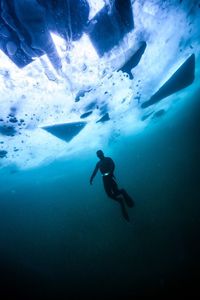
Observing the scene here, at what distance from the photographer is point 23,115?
10.5 meters

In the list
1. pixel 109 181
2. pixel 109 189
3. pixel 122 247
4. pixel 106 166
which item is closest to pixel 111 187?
pixel 109 189

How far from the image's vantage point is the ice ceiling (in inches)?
237

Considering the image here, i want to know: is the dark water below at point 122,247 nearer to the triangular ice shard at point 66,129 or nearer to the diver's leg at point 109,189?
the triangular ice shard at point 66,129

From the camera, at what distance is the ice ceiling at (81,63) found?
6029 mm

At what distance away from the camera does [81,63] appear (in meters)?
8.78

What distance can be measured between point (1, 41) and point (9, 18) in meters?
0.86

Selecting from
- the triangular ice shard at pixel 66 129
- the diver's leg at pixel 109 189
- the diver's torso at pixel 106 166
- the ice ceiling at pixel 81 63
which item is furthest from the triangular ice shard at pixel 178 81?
the diver's leg at pixel 109 189

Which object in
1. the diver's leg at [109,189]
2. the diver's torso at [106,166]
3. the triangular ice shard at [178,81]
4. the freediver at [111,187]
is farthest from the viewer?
the triangular ice shard at [178,81]

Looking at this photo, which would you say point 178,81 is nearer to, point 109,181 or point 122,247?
point 109,181

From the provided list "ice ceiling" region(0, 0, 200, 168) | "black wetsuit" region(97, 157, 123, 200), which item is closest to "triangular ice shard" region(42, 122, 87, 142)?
"ice ceiling" region(0, 0, 200, 168)

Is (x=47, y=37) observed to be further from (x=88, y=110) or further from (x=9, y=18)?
(x=88, y=110)


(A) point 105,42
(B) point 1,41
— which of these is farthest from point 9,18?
(A) point 105,42

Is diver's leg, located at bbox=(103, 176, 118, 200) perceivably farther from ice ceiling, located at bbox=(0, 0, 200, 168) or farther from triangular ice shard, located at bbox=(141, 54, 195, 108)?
triangular ice shard, located at bbox=(141, 54, 195, 108)

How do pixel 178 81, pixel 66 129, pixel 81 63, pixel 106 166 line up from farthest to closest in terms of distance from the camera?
pixel 178 81 < pixel 66 129 < pixel 106 166 < pixel 81 63
